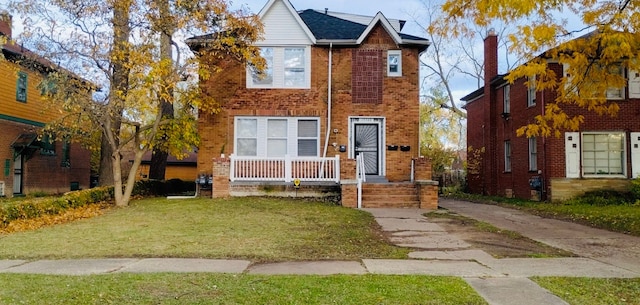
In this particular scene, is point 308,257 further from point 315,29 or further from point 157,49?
point 315,29

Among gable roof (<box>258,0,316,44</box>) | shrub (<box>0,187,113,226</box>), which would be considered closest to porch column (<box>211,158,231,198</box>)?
shrub (<box>0,187,113,226</box>)

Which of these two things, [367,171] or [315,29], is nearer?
[367,171]

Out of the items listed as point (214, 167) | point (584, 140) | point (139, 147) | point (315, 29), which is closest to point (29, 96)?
point (139, 147)

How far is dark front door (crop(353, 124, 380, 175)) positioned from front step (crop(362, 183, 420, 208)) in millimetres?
2235

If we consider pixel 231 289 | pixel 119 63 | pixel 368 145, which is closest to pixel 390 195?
pixel 368 145

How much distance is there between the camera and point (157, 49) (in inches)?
603

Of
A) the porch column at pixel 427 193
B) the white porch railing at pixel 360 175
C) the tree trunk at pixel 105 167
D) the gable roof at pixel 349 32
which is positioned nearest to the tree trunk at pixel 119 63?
the tree trunk at pixel 105 167

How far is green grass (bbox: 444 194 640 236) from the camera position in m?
12.6

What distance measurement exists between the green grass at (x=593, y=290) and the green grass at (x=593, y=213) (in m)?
5.89

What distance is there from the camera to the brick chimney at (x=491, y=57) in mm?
25766

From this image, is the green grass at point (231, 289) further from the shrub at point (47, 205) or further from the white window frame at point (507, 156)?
the white window frame at point (507, 156)

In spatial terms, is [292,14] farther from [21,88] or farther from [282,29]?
[21,88]

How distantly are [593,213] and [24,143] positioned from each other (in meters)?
22.4

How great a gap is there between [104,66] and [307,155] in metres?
7.39
